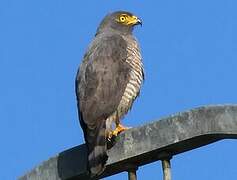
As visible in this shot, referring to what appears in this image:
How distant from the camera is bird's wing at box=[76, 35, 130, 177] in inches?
203

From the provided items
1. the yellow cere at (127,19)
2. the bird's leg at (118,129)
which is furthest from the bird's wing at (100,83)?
the yellow cere at (127,19)

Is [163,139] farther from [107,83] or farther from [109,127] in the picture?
[107,83]

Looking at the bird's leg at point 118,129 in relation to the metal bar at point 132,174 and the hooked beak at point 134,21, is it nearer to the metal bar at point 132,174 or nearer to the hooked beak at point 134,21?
the metal bar at point 132,174

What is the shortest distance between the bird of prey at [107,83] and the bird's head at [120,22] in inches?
19.6

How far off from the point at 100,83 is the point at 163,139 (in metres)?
3.26

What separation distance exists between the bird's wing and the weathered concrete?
187 cm

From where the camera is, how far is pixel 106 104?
555 cm

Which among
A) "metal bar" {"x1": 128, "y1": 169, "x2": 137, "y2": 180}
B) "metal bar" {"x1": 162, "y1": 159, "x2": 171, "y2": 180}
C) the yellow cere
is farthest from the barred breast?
"metal bar" {"x1": 162, "y1": 159, "x2": 171, "y2": 180}

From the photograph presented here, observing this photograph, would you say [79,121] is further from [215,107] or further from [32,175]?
[215,107]

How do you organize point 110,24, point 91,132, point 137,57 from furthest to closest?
point 110,24
point 137,57
point 91,132

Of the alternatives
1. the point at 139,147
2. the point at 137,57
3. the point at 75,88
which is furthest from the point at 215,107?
the point at 137,57

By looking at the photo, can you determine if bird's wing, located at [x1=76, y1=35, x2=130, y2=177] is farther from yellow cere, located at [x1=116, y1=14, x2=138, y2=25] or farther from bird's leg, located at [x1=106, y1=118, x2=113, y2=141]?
yellow cere, located at [x1=116, y1=14, x2=138, y2=25]

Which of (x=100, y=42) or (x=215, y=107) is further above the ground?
(x=100, y=42)

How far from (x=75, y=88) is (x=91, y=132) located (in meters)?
0.95
